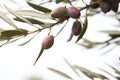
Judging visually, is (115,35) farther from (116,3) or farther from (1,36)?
(1,36)

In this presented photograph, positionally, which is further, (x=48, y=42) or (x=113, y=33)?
(x=113, y=33)

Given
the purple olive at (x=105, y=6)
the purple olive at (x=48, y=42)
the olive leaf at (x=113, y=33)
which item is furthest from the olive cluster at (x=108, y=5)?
the olive leaf at (x=113, y=33)

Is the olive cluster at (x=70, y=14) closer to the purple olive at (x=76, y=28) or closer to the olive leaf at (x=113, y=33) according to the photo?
the purple olive at (x=76, y=28)

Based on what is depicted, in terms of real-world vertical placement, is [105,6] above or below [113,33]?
above

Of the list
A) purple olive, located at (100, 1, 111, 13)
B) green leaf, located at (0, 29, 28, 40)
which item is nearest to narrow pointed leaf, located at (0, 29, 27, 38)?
green leaf, located at (0, 29, 28, 40)

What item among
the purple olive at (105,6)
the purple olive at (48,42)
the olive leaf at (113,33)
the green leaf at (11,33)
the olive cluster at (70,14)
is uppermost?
the purple olive at (105,6)

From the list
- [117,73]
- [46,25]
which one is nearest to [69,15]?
[46,25]

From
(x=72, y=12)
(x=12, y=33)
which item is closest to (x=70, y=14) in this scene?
(x=72, y=12)

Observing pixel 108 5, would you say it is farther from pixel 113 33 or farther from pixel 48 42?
pixel 113 33

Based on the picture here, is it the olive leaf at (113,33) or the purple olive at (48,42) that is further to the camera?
the olive leaf at (113,33)

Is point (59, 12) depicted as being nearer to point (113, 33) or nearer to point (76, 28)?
point (76, 28)

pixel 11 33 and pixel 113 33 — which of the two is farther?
pixel 113 33

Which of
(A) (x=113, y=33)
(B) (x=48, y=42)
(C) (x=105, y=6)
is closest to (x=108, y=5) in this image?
(C) (x=105, y=6)
